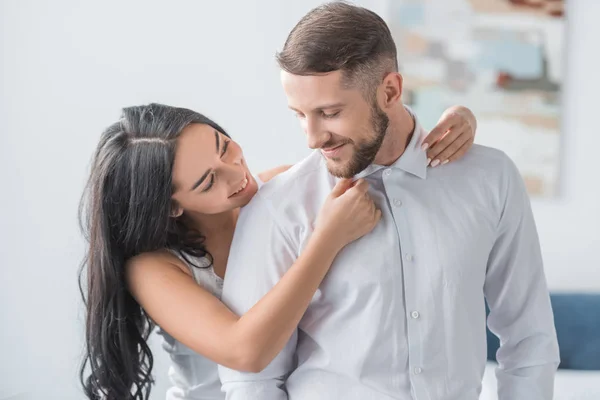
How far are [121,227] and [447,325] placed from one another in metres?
0.70

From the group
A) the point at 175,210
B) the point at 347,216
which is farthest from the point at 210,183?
the point at 347,216

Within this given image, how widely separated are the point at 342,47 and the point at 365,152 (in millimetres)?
191

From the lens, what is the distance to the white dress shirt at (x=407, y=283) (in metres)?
1.44

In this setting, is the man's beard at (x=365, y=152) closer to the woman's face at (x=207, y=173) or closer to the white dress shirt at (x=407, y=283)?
the white dress shirt at (x=407, y=283)

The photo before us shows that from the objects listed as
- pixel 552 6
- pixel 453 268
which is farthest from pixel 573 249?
pixel 453 268

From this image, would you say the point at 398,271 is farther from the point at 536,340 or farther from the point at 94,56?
the point at 94,56

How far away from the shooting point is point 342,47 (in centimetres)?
137

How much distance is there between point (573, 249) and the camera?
2783mm

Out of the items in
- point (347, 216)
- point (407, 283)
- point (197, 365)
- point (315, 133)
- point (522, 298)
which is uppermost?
point (315, 133)

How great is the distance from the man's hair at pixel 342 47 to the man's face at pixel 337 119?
17mm

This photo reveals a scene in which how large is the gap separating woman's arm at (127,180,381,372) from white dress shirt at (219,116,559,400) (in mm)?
46

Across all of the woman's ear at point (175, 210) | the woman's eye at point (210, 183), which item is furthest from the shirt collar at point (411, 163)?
the woman's ear at point (175, 210)

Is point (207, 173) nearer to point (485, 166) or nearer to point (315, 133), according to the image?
point (315, 133)

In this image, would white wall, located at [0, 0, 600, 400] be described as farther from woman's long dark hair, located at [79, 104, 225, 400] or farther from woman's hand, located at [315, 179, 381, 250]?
woman's hand, located at [315, 179, 381, 250]
